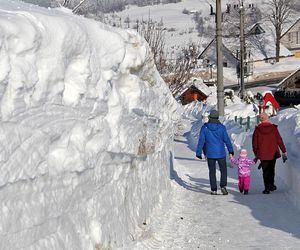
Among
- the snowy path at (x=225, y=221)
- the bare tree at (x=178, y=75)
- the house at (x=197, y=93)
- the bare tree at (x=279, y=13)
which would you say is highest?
the bare tree at (x=279, y=13)

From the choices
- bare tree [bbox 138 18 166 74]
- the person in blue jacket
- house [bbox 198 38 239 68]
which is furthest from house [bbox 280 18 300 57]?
the person in blue jacket

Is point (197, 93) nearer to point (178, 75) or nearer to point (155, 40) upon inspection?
point (178, 75)

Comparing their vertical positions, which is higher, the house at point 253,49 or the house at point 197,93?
the house at point 253,49

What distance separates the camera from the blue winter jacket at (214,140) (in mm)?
9945

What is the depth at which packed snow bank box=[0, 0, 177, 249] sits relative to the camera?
3746 millimetres

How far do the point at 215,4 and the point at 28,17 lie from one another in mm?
15868

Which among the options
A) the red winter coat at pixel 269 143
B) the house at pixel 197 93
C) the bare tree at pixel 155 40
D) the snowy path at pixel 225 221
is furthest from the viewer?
the house at pixel 197 93

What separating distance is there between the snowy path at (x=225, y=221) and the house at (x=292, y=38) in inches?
3044

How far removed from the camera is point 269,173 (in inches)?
384

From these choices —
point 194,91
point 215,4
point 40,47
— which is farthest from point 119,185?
point 194,91

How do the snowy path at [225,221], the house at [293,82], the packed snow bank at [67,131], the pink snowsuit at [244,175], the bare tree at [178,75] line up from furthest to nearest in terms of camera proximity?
the house at [293,82] < the bare tree at [178,75] < the pink snowsuit at [244,175] < the snowy path at [225,221] < the packed snow bank at [67,131]

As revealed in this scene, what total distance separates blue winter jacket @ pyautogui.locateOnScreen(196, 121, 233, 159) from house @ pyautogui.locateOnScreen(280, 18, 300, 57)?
7798cm

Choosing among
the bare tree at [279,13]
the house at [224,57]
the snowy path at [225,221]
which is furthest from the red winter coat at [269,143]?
the bare tree at [279,13]

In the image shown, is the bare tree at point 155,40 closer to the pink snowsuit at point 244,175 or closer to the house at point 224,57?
the pink snowsuit at point 244,175
